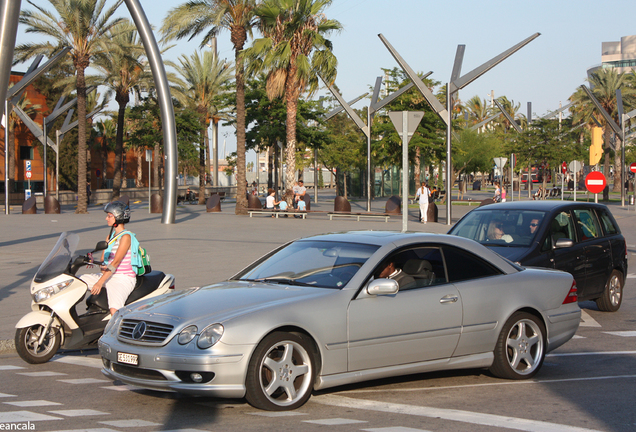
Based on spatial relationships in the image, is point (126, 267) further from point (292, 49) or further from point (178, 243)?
point (292, 49)

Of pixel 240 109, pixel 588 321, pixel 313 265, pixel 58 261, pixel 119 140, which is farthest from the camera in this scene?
pixel 119 140

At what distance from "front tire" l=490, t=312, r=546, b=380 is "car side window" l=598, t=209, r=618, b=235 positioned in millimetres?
4625

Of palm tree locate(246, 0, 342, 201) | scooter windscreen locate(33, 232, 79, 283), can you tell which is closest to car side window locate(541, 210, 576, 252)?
scooter windscreen locate(33, 232, 79, 283)

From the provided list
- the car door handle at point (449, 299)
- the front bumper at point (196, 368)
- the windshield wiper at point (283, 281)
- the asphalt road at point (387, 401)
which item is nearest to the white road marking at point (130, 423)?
the asphalt road at point (387, 401)

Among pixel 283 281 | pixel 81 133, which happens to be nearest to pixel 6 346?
pixel 283 281

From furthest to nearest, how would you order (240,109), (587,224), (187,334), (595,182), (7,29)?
(240,109) → (595,182) → (7,29) → (587,224) → (187,334)

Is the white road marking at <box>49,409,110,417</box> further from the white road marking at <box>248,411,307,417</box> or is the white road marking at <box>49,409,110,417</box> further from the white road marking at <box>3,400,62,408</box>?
the white road marking at <box>248,411,307,417</box>

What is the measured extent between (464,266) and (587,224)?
4.73 m

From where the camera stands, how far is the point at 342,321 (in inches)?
230

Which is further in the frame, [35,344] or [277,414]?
[35,344]

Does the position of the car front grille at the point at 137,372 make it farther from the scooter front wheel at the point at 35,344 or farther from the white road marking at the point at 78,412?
the scooter front wheel at the point at 35,344

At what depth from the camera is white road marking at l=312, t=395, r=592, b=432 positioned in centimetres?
521

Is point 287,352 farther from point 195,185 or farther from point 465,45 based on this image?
point 195,185

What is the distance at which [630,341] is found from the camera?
8.76 meters
